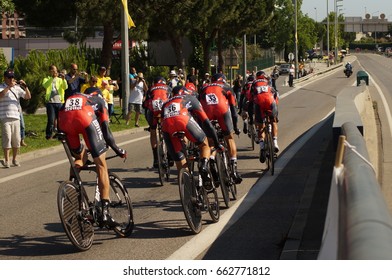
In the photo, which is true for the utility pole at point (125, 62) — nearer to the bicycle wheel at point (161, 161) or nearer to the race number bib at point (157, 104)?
the race number bib at point (157, 104)

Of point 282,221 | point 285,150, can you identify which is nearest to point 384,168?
point 285,150

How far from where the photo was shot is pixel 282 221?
11297 mm

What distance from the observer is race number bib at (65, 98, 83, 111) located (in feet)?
31.7

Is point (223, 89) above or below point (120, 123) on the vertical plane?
above

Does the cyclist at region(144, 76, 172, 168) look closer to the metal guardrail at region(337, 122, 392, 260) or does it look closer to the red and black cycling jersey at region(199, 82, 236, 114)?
the red and black cycling jersey at region(199, 82, 236, 114)

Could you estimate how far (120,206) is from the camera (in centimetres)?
1025

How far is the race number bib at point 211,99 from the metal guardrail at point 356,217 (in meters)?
6.70

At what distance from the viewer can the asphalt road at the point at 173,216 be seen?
9555 mm

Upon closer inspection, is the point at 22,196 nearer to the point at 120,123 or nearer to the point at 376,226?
the point at 376,226

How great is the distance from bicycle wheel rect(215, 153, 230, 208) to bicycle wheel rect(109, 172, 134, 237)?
6.40 feet

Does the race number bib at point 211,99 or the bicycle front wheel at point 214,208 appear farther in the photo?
the race number bib at point 211,99

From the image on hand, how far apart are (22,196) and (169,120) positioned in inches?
157

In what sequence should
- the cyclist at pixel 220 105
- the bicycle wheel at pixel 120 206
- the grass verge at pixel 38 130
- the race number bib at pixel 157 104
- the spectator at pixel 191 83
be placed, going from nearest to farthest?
the bicycle wheel at pixel 120 206
the cyclist at pixel 220 105
the race number bib at pixel 157 104
the spectator at pixel 191 83
the grass verge at pixel 38 130

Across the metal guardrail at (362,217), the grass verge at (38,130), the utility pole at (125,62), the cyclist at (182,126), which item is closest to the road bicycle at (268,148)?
the cyclist at (182,126)
